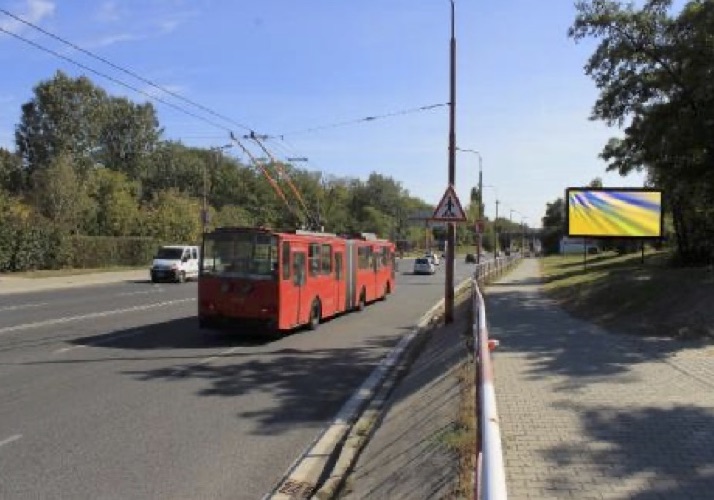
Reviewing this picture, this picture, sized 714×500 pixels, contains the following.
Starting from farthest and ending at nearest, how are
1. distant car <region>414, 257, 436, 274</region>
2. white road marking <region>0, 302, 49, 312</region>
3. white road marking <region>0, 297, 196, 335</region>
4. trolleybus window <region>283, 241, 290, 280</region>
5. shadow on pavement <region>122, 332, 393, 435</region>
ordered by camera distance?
distant car <region>414, 257, 436, 274</region>
white road marking <region>0, 302, 49, 312</region>
white road marking <region>0, 297, 196, 335</region>
trolleybus window <region>283, 241, 290, 280</region>
shadow on pavement <region>122, 332, 393, 435</region>

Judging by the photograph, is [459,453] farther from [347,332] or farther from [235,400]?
[347,332]

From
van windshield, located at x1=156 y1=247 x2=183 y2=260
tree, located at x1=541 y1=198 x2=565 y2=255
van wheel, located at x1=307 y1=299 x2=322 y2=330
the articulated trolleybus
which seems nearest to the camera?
the articulated trolleybus

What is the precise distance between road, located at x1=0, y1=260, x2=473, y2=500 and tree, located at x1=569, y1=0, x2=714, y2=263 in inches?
354

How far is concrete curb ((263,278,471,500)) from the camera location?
23.2ft

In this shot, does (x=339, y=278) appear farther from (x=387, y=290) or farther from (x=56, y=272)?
(x=56, y=272)

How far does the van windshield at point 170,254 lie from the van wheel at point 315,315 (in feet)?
80.7

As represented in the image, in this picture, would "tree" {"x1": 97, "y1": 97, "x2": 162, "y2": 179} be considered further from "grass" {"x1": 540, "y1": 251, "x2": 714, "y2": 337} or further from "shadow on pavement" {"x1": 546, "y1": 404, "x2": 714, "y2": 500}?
"shadow on pavement" {"x1": 546, "y1": 404, "x2": 714, "y2": 500}

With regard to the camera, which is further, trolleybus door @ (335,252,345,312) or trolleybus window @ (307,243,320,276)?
trolleybus door @ (335,252,345,312)

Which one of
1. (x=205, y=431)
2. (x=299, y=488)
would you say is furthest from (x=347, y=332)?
(x=299, y=488)

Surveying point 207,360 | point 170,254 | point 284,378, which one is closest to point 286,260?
point 207,360

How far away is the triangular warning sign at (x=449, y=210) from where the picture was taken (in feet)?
62.5

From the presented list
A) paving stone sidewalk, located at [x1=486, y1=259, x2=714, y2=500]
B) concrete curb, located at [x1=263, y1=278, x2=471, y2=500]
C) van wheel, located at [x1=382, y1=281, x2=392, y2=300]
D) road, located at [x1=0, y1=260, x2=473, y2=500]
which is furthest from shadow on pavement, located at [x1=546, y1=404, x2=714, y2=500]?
van wheel, located at [x1=382, y1=281, x2=392, y2=300]

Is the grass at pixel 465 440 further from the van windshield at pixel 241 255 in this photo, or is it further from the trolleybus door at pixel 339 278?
the trolleybus door at pixel 339 278

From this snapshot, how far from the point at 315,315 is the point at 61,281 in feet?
83.4
